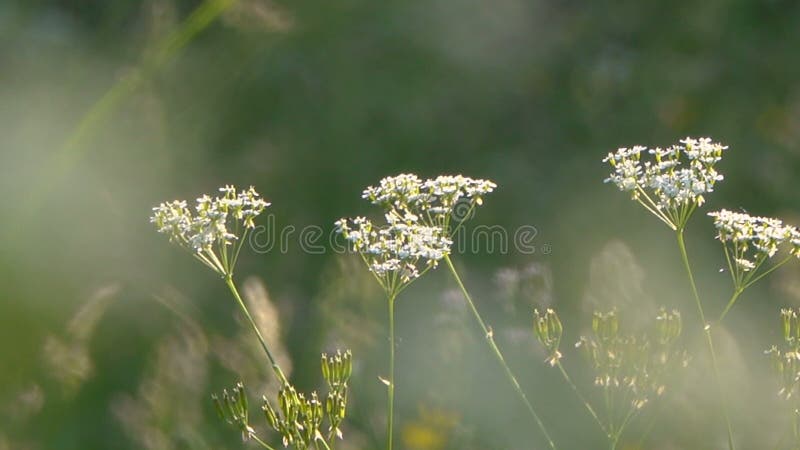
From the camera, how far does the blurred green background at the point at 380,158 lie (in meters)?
1.94

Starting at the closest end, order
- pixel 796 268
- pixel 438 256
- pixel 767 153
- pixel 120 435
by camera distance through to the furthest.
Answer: pixel 438 256, pixel 120 435, pixel 796 268, pixel 767 153

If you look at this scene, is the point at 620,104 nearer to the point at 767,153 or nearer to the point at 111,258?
the point at 767,153

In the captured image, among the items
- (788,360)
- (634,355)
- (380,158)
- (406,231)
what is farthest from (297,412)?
(380,158)

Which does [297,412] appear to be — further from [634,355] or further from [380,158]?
[380,158]

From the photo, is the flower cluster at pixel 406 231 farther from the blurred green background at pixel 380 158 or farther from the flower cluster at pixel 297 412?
the blurred green background at pixel 380 158

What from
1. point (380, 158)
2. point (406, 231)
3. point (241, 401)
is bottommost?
point (241, 401)

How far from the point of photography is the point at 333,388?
44.7 inches

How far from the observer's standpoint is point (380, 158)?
268cm

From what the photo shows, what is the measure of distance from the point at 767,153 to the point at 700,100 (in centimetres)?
23

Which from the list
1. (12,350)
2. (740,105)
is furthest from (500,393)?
(740,105)

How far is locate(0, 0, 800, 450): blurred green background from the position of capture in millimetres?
1940

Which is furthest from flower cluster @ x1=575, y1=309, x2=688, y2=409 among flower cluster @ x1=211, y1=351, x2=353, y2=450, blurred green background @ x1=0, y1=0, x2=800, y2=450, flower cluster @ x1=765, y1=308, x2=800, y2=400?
blurred green background @ x1=0, y1=0, x2=800, y2=450

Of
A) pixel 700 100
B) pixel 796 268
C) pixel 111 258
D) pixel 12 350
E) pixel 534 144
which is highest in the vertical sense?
pixel 700 100

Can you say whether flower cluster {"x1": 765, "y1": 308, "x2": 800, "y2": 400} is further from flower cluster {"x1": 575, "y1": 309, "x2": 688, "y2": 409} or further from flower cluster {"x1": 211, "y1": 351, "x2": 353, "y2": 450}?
flower cluster {"x1": 211, "y1": 351, "x2": 353, "y2": 450}
